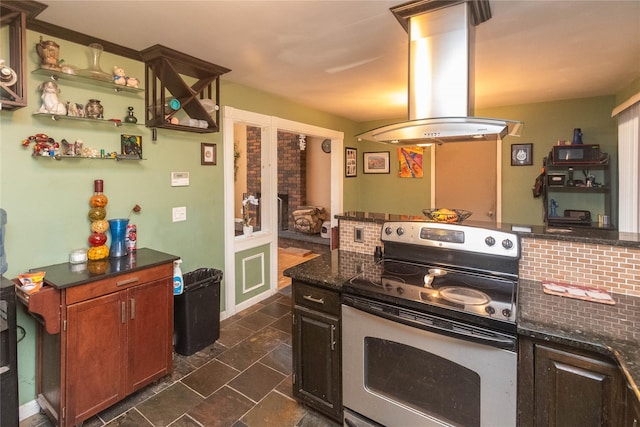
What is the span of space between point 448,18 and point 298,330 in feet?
6.20

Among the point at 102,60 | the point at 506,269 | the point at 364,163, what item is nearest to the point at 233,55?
the point at 102,60

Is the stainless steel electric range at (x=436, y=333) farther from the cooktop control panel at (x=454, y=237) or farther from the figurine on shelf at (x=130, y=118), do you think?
the figurine on shelf at (x=130, y=118)

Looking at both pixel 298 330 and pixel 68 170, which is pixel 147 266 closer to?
pixel 68 170

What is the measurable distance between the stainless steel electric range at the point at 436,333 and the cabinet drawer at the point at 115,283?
1302 mm

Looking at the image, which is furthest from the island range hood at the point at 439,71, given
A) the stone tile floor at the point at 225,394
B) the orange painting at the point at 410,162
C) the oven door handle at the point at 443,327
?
the orange painting at the point at 410,162

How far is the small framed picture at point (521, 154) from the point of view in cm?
425

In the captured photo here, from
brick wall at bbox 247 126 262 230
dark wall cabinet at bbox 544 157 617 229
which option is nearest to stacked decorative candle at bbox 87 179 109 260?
brick wall at bbox 247 126 262 230

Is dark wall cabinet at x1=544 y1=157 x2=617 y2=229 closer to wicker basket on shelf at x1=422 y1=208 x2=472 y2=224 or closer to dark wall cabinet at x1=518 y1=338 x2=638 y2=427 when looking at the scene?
wicker basket on shelf at x1=422 y1=208 x2=472 y2=224

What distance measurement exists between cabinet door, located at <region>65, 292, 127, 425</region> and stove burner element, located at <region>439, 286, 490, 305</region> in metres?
1.84

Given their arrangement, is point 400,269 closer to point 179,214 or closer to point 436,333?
point 436,333

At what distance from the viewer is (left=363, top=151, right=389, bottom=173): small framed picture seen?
5.46 m

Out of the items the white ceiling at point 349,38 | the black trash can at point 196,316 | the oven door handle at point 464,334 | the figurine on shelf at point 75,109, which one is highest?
the white ceiling at point 349,38

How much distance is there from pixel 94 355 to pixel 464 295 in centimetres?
203

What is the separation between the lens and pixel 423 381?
58.6 inches
